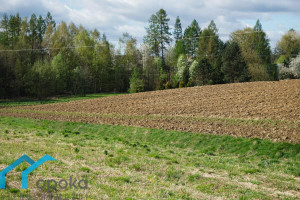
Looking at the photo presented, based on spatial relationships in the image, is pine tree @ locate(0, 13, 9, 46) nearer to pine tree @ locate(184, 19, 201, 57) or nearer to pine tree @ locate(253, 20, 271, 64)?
pine tree @ locate(184, 19, 201, 57)

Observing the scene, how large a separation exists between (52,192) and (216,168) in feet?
18.8

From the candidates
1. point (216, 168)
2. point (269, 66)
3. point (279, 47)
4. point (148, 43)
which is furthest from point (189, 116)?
point (279, 47)

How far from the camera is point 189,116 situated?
A: 73.4 feet

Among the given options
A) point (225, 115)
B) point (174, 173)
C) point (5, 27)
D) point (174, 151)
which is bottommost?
point (174, 151)

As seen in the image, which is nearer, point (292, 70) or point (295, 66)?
point (295, 66)

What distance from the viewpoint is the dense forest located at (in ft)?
191

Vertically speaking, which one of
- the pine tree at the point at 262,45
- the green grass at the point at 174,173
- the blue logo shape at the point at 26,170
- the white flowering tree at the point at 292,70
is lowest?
the green grass at the point at 174,173

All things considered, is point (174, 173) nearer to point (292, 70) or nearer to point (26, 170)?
point (26, 170)

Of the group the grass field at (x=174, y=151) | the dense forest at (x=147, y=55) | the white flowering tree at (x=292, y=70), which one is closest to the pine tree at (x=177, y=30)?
the dense forest at (x=147, y=55)

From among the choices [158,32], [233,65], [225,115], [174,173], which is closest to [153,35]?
[158,32]

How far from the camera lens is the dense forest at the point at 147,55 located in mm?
58281

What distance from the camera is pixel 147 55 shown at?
2977 inches

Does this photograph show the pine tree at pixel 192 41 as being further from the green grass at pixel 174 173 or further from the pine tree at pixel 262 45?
the green grass at pixel 174 173

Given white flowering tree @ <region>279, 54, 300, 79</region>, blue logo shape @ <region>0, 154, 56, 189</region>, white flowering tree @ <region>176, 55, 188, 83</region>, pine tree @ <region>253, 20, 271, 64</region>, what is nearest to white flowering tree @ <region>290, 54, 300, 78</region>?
white flowering tree @ <region>279, 54, 300, 79</region>
